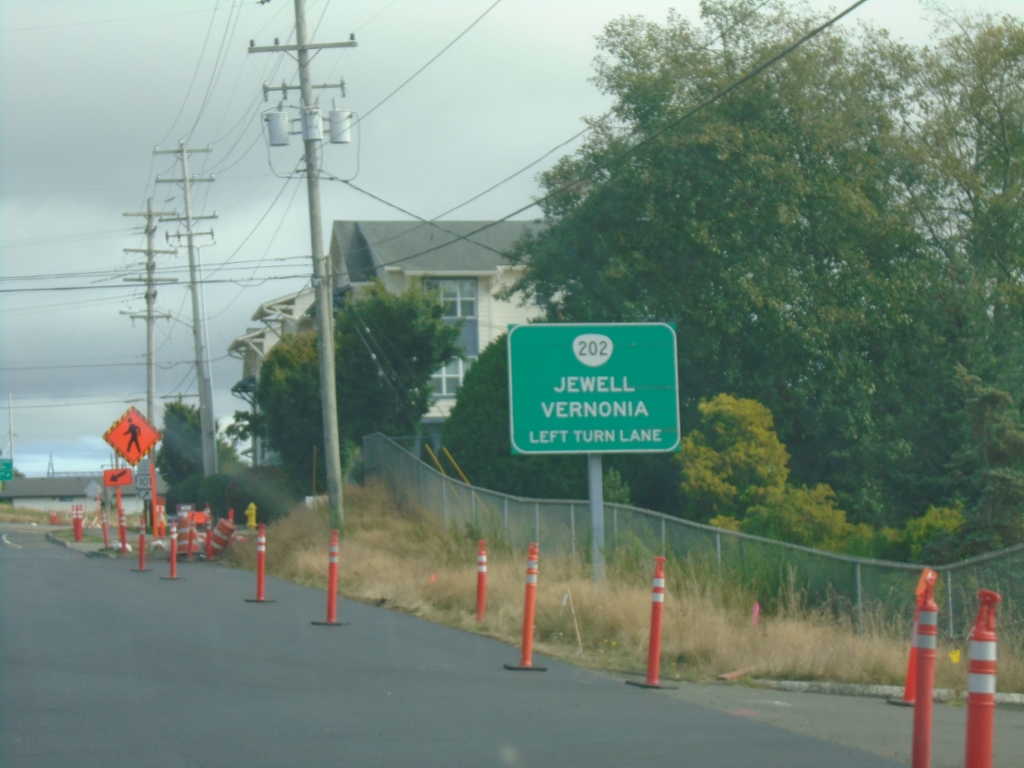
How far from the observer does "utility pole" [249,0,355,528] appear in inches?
1055

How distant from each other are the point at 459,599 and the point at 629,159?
49.2 ft

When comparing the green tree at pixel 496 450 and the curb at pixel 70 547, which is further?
the curb at pixel 70 547

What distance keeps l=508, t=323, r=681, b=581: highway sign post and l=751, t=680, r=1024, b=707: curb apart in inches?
189

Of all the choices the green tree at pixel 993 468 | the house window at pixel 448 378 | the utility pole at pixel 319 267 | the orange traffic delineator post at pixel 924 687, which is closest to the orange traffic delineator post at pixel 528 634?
the orange traffic delineator post at pixel 924 687

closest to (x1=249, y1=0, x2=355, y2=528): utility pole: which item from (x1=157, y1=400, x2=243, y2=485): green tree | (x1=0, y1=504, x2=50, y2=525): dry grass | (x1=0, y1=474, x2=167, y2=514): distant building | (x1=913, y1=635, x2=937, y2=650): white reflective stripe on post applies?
(x1=913, y1=635, x2=937, y2=650): white reflective stripe on post

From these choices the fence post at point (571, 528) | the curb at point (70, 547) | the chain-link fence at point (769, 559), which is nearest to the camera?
the chain-link fence at point (769, 559)

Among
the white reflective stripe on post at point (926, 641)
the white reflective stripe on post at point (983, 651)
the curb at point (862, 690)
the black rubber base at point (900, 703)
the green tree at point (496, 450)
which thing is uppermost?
the green tree at point (496, 450)

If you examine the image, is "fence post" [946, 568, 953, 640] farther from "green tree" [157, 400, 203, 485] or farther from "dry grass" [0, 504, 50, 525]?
"dry grass" [0, 504, 50, 525]

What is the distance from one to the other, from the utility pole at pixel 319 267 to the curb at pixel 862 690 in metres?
17.0

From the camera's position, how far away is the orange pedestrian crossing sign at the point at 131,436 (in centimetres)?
2856

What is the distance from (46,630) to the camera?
13.9 meters

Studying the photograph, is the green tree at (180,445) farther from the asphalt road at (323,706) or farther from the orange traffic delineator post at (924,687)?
the orange traffic delineator post at (924,687)

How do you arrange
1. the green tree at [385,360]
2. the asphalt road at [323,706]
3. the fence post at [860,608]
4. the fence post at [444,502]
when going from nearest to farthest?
1. the asphalt road at [323,706]
2. the fence post at [860,608]
3. the fence post at [444,502]
4. the green tree at [385,360]

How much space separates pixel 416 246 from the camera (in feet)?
153
